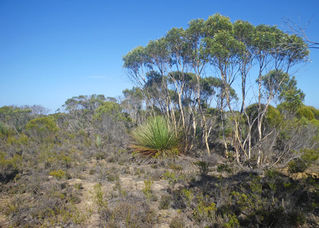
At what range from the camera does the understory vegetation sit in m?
3.53

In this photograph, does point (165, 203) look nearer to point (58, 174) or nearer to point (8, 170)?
point (58, 174)

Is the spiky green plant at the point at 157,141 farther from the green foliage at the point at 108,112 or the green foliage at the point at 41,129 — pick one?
the green foliage at the point at 108,112

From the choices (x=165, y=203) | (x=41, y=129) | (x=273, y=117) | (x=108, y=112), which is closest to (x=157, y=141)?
(x=165, y=203)

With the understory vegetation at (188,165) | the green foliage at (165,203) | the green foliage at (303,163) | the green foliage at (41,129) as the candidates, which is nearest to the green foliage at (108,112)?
the understory vegetation at (188,165)

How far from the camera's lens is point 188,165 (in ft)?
23.9

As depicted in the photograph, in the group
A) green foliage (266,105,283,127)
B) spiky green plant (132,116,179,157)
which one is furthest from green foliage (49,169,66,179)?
green foliage (266,105,283,127)

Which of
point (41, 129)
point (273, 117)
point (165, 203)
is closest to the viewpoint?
point (165, 203)

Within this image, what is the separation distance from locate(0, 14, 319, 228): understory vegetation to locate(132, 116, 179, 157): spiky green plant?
45mm

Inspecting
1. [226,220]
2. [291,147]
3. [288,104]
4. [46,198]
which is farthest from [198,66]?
[46,198]

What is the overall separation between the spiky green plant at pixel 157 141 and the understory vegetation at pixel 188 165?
4cm

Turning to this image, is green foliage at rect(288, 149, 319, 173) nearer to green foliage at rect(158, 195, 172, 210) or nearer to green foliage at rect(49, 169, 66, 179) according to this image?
green foliage at rect(158, 195, 172, 210)

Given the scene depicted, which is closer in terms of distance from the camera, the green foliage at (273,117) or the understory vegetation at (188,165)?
the understory vegetation at (188,165)

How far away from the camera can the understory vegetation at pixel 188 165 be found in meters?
3.53

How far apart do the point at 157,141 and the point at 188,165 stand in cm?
173
